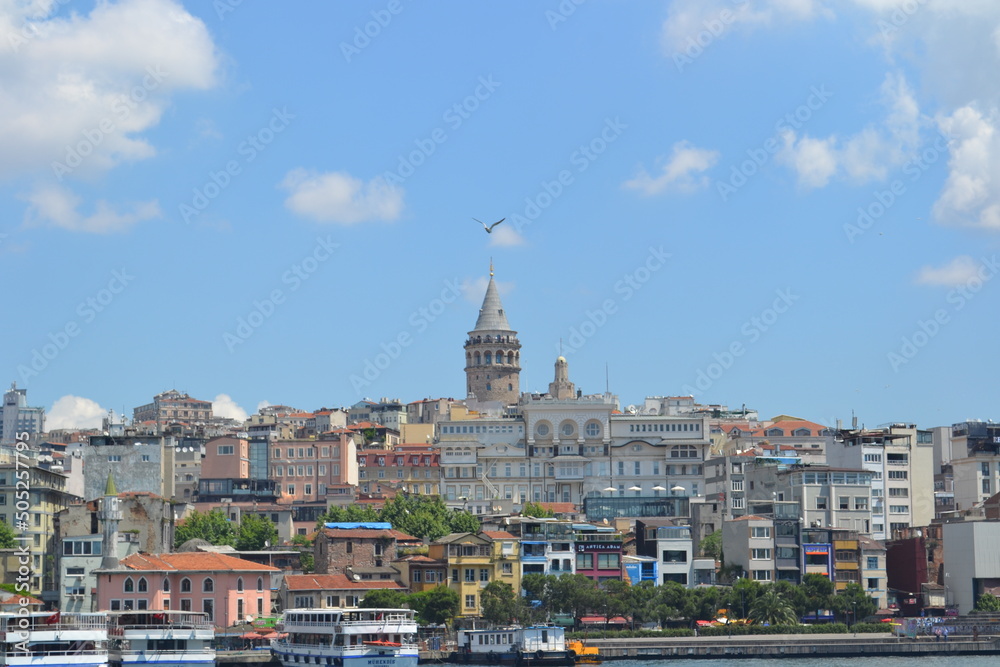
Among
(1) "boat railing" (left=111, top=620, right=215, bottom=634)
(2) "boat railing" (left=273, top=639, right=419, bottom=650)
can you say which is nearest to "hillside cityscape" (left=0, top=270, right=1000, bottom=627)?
(2) "boat railing" (left=273, top=639, right=419, bottom=650)

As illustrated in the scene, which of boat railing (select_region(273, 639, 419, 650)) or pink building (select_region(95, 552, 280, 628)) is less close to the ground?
pink building (select_region(95, 552, 280, 628))

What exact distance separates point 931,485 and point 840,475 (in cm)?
1390

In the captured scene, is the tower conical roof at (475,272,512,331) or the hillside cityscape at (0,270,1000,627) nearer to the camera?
the hillside cityscape at (0,270,1000,627)

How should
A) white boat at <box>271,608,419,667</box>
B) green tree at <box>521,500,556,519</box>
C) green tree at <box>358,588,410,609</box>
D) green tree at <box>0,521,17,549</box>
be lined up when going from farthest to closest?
green tree at <box>521,500,556,519</box>, green tree at <box>0,521,17,549</box>, green tree at <box>358,588,410,609</box>, white boat at <box>271,608,419,667</box>

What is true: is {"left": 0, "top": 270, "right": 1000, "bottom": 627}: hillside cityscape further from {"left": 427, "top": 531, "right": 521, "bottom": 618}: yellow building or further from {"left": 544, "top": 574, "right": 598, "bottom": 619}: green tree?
{"left": 544, "top": 574, "right": 598, "bottom": 619}: green tree

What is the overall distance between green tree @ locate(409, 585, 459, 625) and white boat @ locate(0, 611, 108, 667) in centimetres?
2113

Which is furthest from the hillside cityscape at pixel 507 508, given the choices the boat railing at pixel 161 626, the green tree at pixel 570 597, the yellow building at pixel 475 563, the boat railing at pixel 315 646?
the boat railing at pixel 161 626

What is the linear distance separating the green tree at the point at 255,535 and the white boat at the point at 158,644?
36.6 m

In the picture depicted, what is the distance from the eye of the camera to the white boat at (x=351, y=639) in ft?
239

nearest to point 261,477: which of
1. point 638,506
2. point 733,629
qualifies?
point 638,506

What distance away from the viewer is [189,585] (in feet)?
275

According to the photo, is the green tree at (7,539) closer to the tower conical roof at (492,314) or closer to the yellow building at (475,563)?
the yellow building at (475,563)

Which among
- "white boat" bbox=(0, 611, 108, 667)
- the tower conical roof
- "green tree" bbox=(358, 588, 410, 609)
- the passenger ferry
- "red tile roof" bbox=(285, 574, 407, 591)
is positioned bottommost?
the passenger ferry

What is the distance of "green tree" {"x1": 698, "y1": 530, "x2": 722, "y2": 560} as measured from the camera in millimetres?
102500
